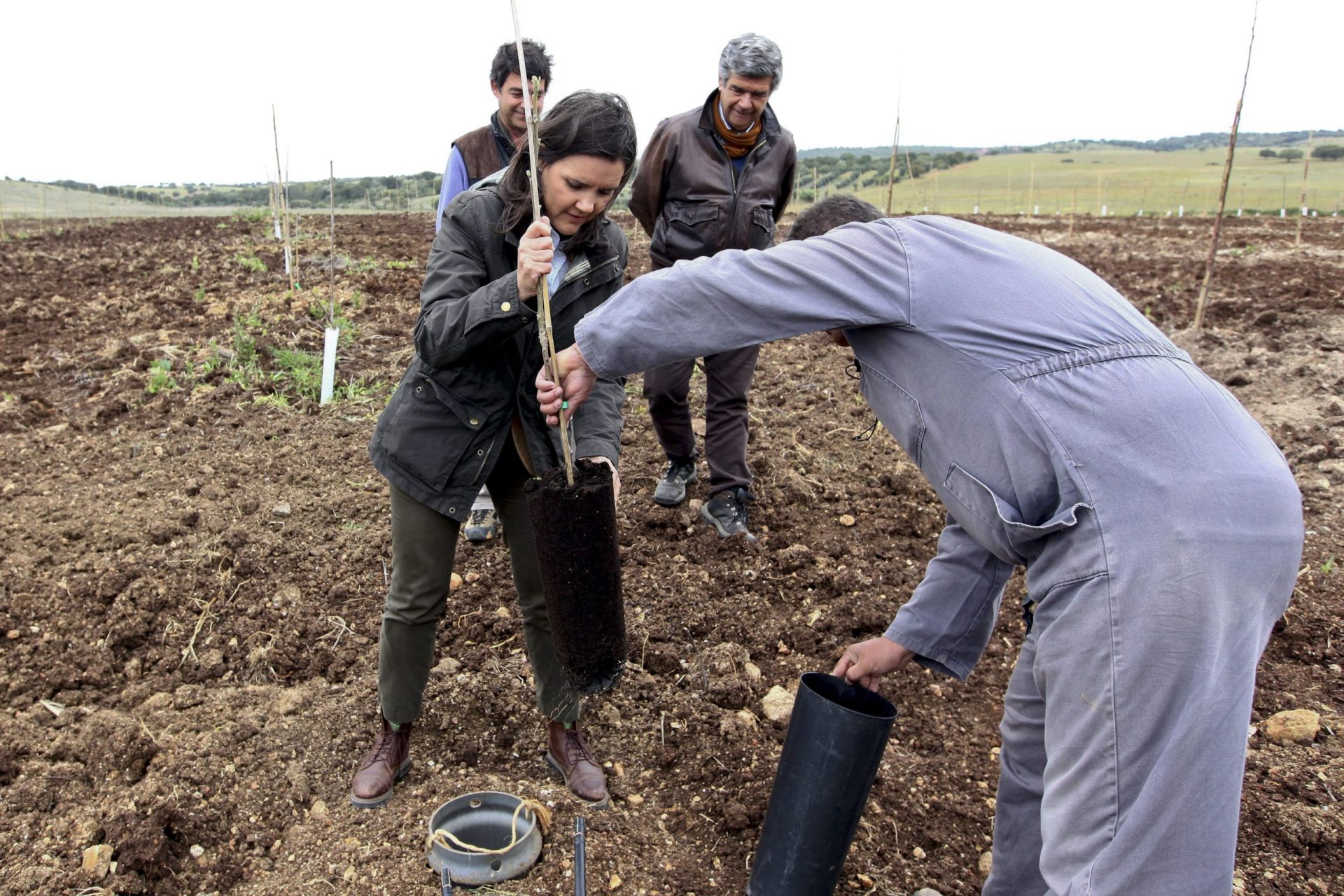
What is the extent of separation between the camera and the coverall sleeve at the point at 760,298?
1514 millimetres

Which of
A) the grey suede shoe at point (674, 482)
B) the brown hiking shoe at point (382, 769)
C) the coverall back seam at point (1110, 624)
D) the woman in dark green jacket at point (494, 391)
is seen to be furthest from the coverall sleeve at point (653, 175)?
the coverall back seam at point (1110, 624)

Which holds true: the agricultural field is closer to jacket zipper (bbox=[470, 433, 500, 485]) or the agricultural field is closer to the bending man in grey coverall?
jacket zipper (bbox=[470, 433, 500, 485])

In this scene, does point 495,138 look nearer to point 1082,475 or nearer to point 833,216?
point 833,216

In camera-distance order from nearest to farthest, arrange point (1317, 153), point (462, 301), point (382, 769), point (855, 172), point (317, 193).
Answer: point (462, 301) → point (382, 769) → point (317, 193) → point (855, 172) → point (1317, 153)

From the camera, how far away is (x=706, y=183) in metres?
3.78

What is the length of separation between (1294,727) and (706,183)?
2672 millimetres

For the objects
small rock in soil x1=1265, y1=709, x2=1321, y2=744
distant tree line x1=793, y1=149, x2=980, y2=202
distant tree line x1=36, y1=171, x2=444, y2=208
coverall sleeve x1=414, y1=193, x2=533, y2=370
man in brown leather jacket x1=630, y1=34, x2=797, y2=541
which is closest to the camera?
coverall sleeve x1=414, y1=193, x2=533, y2=370

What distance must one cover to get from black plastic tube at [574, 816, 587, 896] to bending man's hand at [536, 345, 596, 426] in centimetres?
91

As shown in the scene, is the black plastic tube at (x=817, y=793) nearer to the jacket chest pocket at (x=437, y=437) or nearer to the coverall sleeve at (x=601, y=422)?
the coverall sleeve at (x=601, y=422)

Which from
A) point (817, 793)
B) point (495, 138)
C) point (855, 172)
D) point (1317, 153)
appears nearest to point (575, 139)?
point (817, 793)

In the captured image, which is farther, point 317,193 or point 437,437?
point 317,193

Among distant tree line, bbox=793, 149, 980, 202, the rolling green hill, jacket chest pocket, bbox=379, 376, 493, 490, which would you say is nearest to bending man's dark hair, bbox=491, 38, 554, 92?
jacket chest pocket, bbox=379, 376, 493, 490

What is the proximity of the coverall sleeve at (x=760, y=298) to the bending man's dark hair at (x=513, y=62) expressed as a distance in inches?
92.9

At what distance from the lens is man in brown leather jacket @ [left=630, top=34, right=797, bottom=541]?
3762 millimetres
